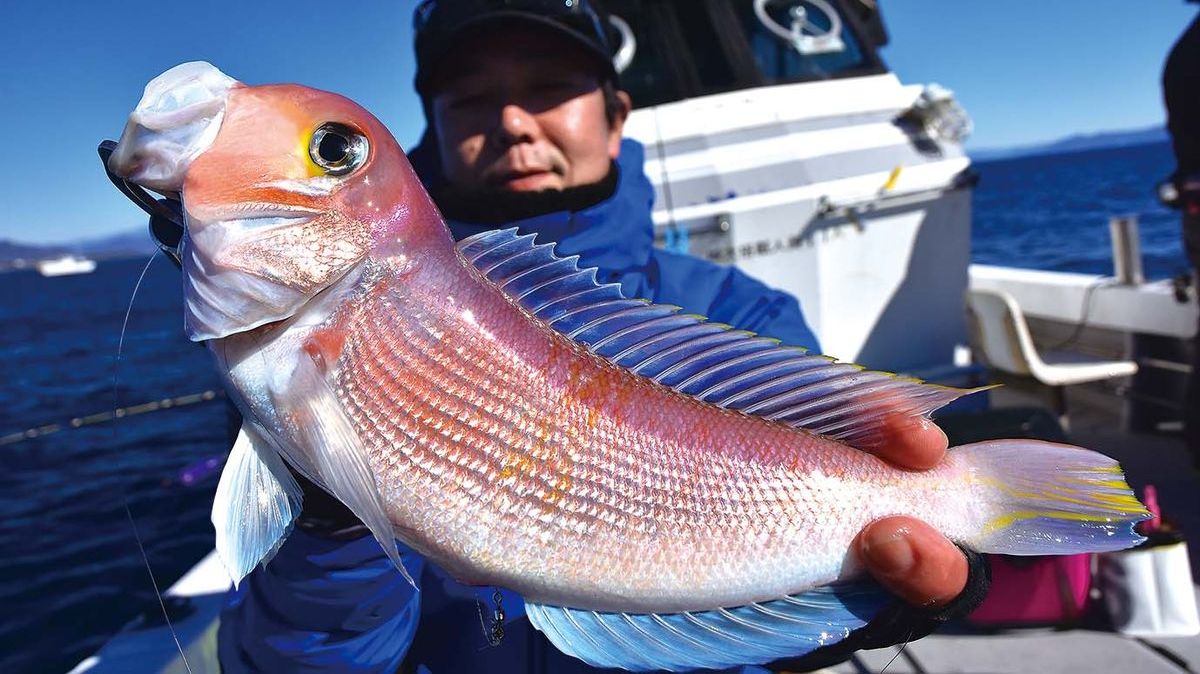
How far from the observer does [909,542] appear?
128 cm

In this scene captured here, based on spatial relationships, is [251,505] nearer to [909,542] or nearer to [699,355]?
[699,355]

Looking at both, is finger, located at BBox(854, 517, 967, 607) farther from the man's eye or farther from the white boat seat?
the white boat seat

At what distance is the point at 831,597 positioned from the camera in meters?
1.35

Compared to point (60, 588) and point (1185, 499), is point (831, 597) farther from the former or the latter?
point (60, 588)

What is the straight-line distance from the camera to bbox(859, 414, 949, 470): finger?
130cm

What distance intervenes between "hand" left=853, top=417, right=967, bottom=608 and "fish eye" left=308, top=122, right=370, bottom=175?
1.04 metres

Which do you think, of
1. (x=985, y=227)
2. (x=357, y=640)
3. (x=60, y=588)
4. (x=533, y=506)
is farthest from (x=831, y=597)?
(x=985, y=227)

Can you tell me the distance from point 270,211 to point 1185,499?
18.1 feet

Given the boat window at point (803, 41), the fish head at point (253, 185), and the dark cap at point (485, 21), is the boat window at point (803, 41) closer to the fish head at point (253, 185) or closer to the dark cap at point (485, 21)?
the dark cap at point (485, 21)

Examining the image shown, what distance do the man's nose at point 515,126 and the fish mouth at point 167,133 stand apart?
1.04m

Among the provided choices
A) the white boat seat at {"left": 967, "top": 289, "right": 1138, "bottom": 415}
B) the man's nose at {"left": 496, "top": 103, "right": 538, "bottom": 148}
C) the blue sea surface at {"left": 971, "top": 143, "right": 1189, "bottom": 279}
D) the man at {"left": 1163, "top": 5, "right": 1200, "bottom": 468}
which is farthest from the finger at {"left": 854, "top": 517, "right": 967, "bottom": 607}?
the blue sea surface at {"left": 971, "top": 143, "right": 1189, "bottom": 279}

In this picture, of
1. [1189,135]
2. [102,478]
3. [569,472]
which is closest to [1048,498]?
[569,472]

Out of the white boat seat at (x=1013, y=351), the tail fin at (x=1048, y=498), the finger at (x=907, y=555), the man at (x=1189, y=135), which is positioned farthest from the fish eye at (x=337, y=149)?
the white boat seat at (x=1013, y=351)

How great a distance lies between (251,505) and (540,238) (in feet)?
4.18
